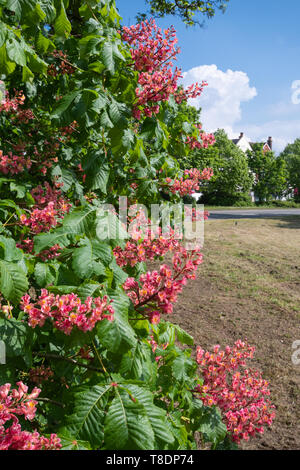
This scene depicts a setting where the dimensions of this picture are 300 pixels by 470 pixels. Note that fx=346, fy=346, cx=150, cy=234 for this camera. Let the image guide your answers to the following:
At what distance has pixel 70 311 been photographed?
133 cm

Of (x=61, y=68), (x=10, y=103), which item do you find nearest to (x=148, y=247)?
(x=10, y=103)

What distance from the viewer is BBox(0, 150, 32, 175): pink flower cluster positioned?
6.93 feet

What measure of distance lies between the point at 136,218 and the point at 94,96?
80cm

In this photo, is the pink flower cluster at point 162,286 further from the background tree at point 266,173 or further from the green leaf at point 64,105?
the background tree at point 266,173

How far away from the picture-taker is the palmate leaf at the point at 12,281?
133 centimetres

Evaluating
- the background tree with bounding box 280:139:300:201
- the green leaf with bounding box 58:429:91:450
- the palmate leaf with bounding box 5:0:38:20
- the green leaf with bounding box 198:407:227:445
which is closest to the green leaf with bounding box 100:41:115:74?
the palmate leaf with bounding box 5:0:38:20

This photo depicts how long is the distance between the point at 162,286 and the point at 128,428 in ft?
1.96

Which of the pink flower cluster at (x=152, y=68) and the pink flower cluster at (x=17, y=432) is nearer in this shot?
the pink flower cluster at (x=17, y=432)

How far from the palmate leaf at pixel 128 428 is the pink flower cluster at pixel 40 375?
2.37 ft

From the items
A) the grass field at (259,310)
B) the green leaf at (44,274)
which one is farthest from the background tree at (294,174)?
the green leaf at (44,274)

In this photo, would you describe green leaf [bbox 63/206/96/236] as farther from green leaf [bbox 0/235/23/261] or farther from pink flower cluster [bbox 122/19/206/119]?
pink flower cluster [bbox 122/19/206/119]
